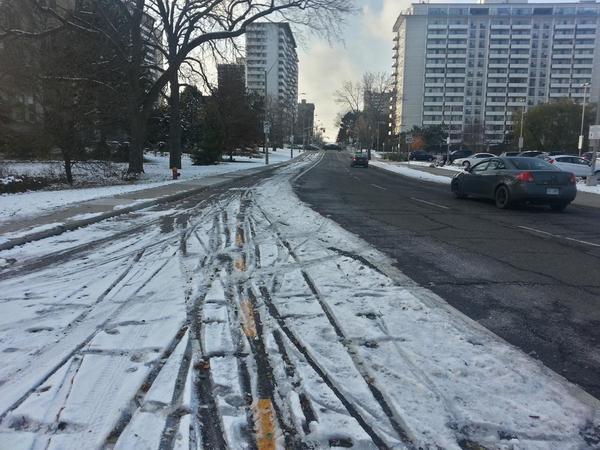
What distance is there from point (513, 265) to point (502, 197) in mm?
7612

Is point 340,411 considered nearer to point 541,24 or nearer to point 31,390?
point 31,390

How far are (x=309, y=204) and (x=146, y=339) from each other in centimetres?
1044

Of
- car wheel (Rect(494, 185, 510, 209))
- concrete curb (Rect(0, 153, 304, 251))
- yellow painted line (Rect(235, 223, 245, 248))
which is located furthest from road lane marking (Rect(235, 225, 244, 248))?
car wheel (Rect(494, 185, 510, 209))

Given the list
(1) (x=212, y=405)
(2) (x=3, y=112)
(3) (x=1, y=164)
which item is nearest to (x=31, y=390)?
(1) (x=212, y=405)

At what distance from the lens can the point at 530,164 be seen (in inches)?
539

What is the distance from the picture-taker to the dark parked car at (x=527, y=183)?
13.2 metres

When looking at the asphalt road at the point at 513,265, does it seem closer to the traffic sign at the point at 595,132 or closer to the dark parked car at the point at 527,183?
the dark parked car at the point at 527,183

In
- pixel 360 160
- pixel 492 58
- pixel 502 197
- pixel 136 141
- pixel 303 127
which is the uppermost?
pixel 492 58

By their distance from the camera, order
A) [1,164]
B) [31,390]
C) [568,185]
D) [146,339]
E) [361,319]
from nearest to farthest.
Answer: [31,390] → [146,339] → [361,319] → [568,185] → [1,164]

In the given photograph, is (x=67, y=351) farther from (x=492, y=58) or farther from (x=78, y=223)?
(x=492, y=58)

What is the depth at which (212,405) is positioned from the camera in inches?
126

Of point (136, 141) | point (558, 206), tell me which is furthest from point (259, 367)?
point (136, 141)

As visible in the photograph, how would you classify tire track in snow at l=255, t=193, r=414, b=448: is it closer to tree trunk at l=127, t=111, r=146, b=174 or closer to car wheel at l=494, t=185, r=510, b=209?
car wheel at l=494, t=185, r=510, b=209

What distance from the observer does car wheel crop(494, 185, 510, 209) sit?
1379 cm
